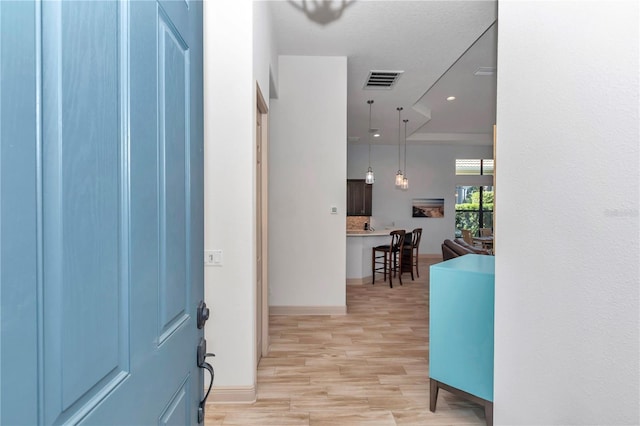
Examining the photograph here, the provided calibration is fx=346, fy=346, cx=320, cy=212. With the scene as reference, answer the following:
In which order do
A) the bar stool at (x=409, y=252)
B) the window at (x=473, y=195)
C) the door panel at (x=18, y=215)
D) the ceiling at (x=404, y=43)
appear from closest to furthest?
the door panel at (x=18, y=215)
the ceiling at (x=404, y=43)
the bar stool at (x=409, y=252)
the window at (x=473, y=195)

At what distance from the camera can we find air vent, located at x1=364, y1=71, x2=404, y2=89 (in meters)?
4.91

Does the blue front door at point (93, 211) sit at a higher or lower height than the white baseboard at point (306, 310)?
higher

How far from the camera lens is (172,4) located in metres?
0.86

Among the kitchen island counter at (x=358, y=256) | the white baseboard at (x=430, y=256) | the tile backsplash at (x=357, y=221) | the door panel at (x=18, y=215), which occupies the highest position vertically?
the door panel at (x=18, y=215)

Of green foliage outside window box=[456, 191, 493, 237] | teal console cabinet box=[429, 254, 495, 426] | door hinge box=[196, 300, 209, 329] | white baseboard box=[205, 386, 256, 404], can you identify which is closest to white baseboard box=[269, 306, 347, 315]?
white baseboard box=[205, 386, 256, 404]

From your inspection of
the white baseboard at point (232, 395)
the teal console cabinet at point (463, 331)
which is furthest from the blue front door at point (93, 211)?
the teal console cabinet at point (463, 331)

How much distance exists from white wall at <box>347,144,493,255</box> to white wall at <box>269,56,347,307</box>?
5.62 m

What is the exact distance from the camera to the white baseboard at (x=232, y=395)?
2430 mm

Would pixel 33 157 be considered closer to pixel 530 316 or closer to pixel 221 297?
pixel 530 316

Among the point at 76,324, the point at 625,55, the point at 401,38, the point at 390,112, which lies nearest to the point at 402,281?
the point at 390,112

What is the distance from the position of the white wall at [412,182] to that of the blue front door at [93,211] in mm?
9276

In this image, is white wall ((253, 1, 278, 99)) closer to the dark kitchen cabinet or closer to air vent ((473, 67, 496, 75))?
air vent ((473, 67, 496, 75))

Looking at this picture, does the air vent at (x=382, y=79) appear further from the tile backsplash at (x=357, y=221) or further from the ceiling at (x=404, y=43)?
the tile backsplash at (x=357, y=221)

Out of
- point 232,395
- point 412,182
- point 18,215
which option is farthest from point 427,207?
point 18,215
